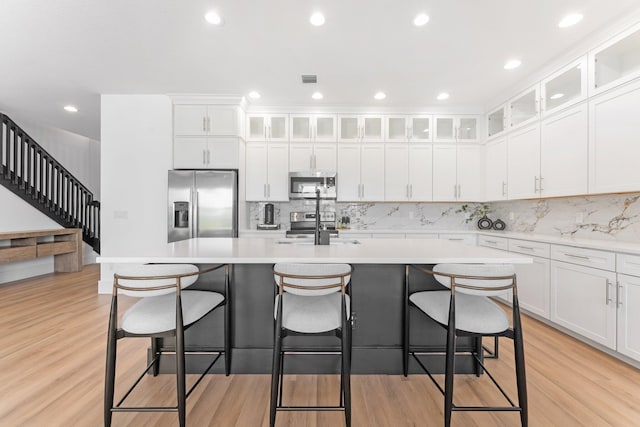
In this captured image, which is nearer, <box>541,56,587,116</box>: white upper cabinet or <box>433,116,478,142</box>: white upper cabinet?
<box>541,56,587,116</box>: white upper cabinet

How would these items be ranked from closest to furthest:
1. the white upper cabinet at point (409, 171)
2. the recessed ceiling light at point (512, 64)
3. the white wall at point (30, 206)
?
the recessed ceiling light at point (512, 64)
the white upper cabinet at point (409, 171)
the white wall at point (30, 206)

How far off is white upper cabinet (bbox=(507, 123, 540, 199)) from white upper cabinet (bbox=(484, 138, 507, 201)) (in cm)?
11

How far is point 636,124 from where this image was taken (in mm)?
2377

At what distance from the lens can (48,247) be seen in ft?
16.9

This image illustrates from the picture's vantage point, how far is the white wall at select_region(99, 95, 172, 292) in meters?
4.16

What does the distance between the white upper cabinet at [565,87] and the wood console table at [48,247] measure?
24.9 ft

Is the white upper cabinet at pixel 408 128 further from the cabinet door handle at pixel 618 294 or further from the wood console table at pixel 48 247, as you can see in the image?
the wood console table at pixel 48 247

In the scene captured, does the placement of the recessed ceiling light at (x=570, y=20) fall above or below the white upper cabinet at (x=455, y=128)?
above

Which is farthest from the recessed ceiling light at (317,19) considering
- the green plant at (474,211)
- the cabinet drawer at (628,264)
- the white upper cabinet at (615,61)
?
the green plant at (474,211)

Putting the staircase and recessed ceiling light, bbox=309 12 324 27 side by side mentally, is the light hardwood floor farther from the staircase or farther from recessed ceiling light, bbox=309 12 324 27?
the staircase

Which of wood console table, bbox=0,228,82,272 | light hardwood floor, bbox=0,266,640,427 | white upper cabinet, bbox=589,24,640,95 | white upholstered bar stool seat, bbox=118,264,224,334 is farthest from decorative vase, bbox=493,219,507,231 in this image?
wood console table, bbox=0,228,82,272

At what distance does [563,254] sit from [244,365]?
10.0 feet

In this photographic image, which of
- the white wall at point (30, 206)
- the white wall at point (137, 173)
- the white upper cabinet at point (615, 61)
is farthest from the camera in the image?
the white wall at point (30, 206)

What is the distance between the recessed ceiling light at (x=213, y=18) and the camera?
2.41 meters
